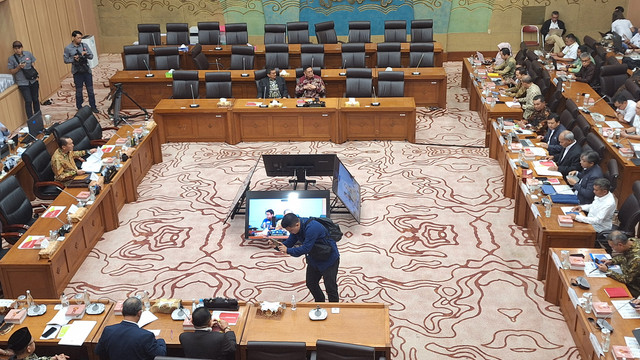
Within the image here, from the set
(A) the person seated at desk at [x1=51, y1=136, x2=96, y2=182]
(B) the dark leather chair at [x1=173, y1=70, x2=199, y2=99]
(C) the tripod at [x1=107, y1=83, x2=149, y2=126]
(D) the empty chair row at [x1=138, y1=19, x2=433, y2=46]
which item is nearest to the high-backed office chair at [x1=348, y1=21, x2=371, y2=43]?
(D) the empty chair row at [x1=138, y1=19, x2=433, y2=46]

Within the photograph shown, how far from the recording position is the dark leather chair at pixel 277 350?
5.85 meters

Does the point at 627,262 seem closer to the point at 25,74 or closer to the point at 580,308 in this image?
the point at 580,308

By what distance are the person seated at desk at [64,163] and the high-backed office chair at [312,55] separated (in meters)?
6.69

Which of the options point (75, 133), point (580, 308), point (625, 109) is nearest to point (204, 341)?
point (580, 308)

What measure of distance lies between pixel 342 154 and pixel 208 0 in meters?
9.23

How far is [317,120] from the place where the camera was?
13094mm

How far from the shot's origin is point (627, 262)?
690 centimetres

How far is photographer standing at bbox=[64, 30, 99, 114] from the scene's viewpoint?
14.5 m

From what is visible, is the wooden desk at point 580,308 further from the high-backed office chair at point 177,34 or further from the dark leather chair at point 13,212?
the high-backed office chair at point 177,34

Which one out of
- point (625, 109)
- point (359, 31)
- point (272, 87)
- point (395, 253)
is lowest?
point (395, 253)

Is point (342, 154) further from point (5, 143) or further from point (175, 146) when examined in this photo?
point (5, 143)

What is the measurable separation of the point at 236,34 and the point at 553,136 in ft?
31.3

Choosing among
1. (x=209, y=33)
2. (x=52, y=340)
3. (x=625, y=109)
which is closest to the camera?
(x=52, y=340)

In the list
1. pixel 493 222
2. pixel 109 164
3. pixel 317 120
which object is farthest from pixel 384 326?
pixel 317 120
